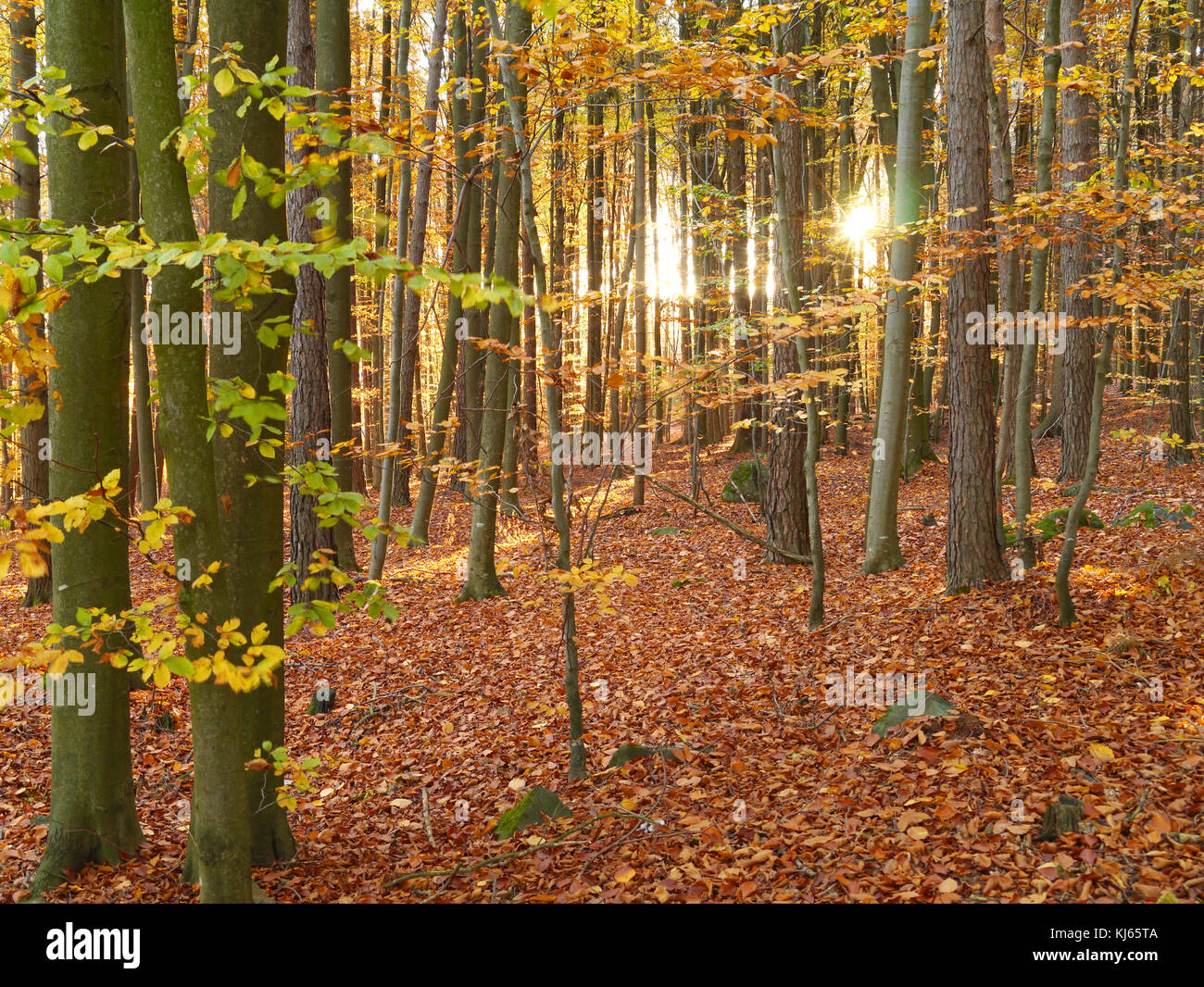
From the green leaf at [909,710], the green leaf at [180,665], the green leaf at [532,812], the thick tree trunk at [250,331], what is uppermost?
the thick tree trunk at [250,331]

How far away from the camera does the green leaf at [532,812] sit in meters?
4.82

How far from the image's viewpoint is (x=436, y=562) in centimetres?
1238

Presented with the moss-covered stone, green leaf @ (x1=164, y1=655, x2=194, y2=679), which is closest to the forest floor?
green leaf @ (x1=164, y1=655, x2=194, y2=679)

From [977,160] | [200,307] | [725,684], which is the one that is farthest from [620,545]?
[200,307]

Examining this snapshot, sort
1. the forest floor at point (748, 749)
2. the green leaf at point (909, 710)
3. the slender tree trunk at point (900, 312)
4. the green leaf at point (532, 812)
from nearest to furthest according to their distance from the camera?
the forest floor at point (748, 749) → the green leaf at point (532, 812) → the green leaf at point (909, 710) → the slender tree trunk at point (900, 312)

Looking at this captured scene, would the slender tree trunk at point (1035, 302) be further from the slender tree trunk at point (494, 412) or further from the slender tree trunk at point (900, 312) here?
the slender tree trunk at point (494, 412)

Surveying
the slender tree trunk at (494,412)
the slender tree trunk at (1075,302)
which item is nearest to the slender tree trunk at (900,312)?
the slender tree trunk at (494,412)

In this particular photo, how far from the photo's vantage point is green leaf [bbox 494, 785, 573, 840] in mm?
4816

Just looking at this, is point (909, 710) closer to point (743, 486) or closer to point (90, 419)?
point (90, 419)

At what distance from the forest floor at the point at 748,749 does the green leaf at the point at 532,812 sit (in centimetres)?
12

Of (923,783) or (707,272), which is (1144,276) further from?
(707,272)

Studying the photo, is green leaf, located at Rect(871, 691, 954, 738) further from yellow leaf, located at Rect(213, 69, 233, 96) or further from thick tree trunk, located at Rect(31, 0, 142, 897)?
yellow leaf, located at Rect(213, 69, 233, 96)

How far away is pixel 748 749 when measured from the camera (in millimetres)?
5500
